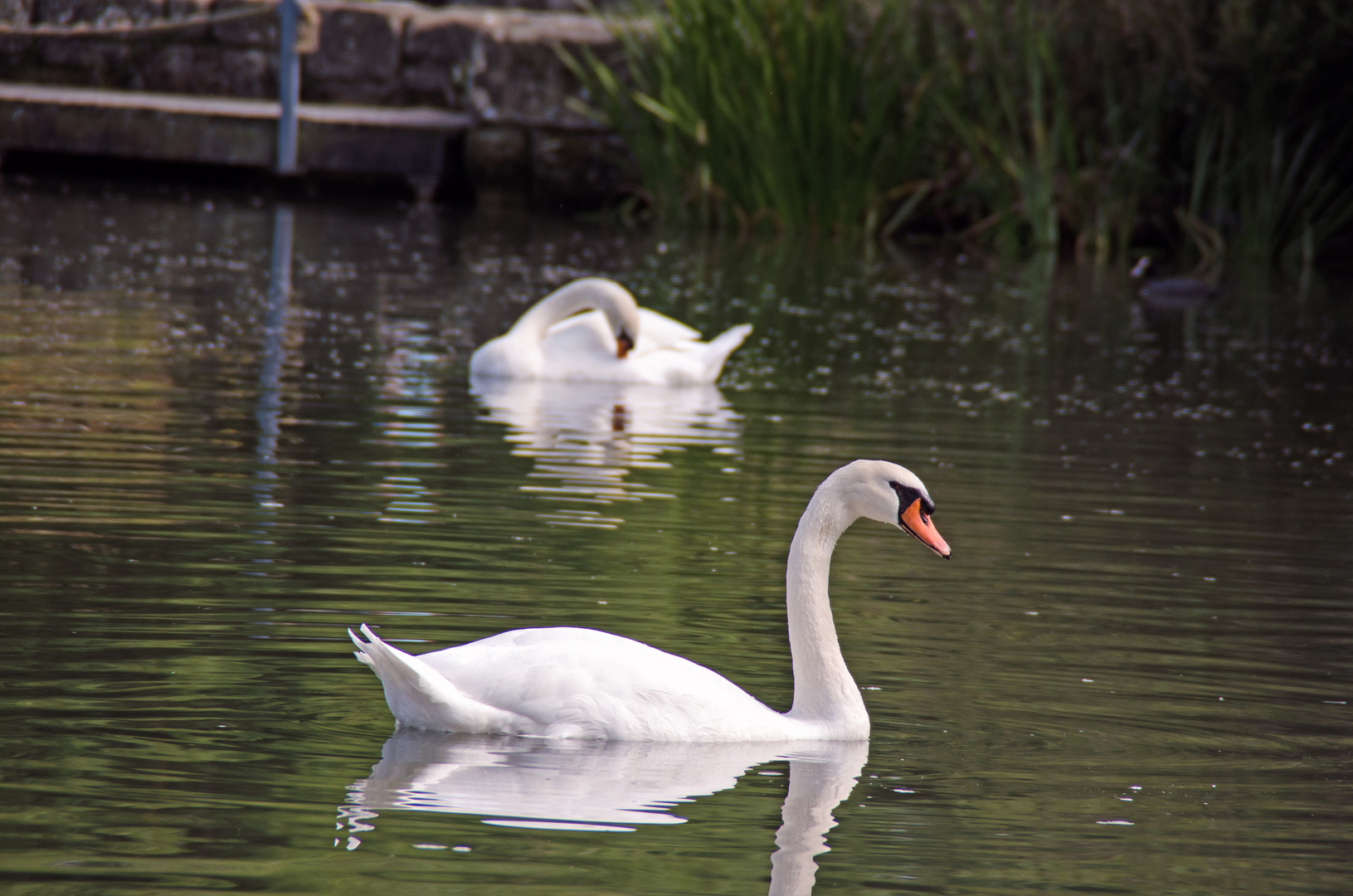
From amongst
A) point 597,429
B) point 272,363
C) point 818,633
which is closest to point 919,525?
point 818,633

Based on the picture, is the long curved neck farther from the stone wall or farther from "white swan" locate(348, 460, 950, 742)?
the stone wall

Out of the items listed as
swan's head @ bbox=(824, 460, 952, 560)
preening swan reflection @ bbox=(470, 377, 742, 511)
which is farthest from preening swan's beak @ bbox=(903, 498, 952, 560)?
preening swan reflection @ bbox=(470, 377, 742, 511)

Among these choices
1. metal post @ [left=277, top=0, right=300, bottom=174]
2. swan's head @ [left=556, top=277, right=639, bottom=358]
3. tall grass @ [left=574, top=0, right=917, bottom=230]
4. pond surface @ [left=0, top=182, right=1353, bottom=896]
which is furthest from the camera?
metal post @ [left=277, top=0, right=300, bottom=174]

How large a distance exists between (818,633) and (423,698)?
0.93m

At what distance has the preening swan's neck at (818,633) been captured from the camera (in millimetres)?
4594

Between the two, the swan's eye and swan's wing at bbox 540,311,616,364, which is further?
swan's wing at bbox 540,311,616,364

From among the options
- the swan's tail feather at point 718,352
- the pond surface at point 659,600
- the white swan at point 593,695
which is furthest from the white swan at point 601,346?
the white swan at point 593,695

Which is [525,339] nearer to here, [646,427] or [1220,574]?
[646,427]

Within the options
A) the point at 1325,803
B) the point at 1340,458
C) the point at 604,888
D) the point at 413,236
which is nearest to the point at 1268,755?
the point at 1325,803

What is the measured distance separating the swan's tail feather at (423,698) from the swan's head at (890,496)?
0.98 m

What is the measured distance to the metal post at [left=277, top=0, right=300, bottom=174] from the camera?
2142 centimetres

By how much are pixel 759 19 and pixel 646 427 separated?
10030 mm

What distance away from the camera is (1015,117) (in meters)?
19.2

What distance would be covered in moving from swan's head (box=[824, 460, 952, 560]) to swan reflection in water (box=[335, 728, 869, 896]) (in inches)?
19.8
